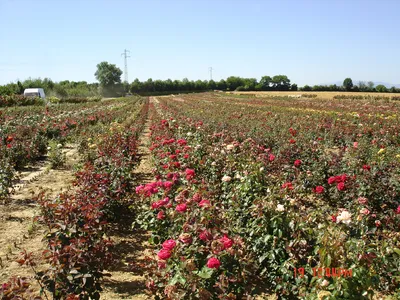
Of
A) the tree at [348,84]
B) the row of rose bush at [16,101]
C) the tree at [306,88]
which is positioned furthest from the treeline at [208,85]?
the row of rose bush at [16,101]

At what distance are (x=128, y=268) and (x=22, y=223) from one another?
2.72 meters

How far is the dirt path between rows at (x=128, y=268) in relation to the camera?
12.0ft

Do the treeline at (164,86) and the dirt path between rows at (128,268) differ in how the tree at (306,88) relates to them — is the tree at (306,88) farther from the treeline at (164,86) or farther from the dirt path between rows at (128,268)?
the dirt path between rows at (128,268)

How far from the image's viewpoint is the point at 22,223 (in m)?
5.46

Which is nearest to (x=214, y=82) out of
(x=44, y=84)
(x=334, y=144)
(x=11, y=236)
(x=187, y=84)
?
(x=187, y=84)

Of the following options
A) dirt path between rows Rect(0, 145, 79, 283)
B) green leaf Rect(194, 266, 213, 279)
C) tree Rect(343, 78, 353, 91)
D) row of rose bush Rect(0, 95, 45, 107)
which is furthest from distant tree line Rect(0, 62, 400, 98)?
green leaf Rect(194, 266, 213, 279)

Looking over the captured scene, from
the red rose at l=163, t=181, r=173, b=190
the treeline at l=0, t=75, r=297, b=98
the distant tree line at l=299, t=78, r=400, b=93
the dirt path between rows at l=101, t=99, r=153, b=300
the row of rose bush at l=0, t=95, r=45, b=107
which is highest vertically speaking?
the treeline at l=0, t=75, r=297, b=98

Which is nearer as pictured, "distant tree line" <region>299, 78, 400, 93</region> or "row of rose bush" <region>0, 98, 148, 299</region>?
"row of rose bush" <region>0, 98, 148, 299</region>

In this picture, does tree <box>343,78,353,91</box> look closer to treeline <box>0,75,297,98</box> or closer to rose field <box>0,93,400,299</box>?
treeline <box>0,75,297,98</box>

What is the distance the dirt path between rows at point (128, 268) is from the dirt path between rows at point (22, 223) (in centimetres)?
101

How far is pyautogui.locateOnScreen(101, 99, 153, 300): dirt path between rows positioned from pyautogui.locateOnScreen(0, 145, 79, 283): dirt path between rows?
101 cm

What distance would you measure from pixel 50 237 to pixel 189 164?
137 inches

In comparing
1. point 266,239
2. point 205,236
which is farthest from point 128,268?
point 266,239

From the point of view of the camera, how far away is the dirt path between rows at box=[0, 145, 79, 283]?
420 centimetres
